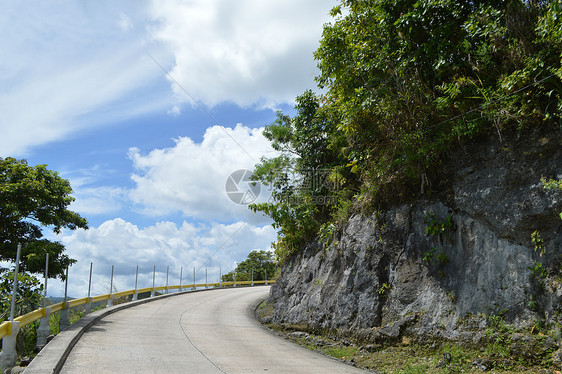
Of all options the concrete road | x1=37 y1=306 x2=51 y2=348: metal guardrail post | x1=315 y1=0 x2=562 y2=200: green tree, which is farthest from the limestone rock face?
x1=37 y1=306 x2=51 y2=348: metal guardrail post

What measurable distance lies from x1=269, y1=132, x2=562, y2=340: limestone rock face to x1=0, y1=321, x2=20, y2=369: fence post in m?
8.68

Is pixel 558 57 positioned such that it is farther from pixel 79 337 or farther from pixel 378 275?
pixel 79 337

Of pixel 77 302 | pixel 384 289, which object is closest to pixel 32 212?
pixel 77 302

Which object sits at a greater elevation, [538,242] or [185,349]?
[538,242]

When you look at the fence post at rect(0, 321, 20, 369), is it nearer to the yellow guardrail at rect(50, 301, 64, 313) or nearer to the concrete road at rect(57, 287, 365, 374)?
the concrete road at rect(57, 287, 365, 374)

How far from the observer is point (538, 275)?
809cm

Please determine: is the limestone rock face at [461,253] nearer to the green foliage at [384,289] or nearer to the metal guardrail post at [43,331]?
the green foliage at [384,289]

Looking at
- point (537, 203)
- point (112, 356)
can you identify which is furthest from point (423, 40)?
point (112, 356)

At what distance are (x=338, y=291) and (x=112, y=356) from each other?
7.31 meters

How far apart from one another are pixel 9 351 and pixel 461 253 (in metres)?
10.6

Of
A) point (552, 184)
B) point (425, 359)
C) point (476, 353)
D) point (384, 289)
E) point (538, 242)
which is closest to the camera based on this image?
point (552, 184)

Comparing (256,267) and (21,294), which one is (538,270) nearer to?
(21,294)

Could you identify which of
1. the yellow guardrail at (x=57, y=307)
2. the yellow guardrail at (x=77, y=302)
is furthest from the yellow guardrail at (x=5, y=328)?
the yellow guardrail at (x=77, y=302)

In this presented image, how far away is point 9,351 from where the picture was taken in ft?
27.3
